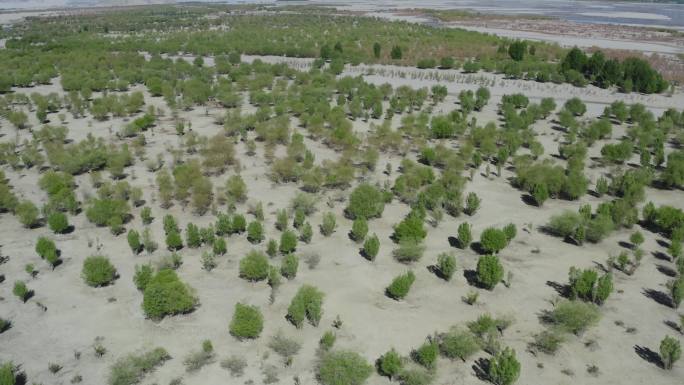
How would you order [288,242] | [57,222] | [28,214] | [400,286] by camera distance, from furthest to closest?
[28,214] → [57,222] → [288,242] → [400,286]

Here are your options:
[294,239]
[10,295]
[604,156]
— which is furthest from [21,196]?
[604,156]

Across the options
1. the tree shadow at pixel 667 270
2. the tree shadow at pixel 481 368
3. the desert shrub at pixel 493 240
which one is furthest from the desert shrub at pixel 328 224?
the tree shadow at pixel 667 270

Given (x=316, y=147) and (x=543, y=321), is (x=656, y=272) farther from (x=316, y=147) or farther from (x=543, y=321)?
(x=316, y=147)

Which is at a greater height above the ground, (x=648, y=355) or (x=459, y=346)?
(x=459, y=346)

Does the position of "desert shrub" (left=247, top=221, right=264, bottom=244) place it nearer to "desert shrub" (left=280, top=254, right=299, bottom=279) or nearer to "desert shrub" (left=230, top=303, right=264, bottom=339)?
"desert shrub" (left=280, top=254, right=299, bottom=279)

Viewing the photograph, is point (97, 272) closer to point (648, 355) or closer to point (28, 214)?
point (28, 214)

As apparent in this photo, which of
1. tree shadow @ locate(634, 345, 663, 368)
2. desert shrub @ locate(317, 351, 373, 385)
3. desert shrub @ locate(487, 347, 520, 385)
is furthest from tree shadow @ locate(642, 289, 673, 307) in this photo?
desert shrub @ locate(317, 351, 373, 385)

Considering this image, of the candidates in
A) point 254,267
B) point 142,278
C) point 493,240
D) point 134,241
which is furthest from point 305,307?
point 493,240
